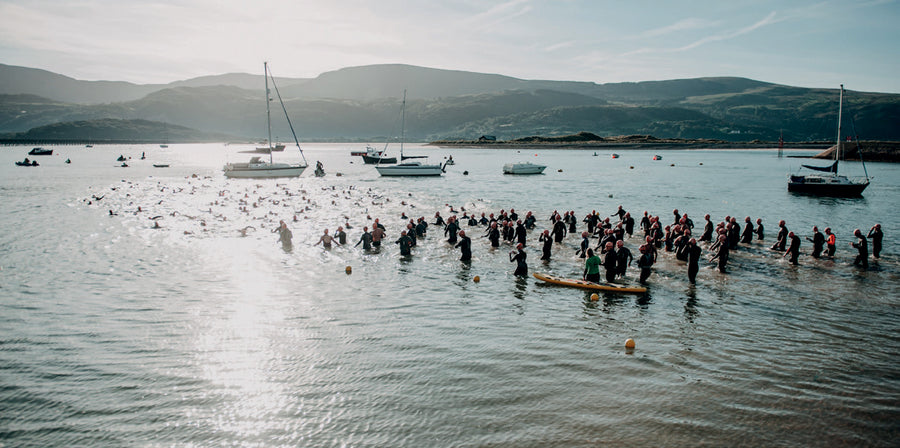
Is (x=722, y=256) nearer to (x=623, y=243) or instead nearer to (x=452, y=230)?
(x=623, y=243)

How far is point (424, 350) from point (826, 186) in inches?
1944

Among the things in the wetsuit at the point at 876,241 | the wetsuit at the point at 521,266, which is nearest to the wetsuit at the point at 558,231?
the wetsuit at the point at 521,266

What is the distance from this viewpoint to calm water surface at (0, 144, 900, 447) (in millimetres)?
8859

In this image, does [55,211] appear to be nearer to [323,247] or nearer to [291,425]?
[323,247]

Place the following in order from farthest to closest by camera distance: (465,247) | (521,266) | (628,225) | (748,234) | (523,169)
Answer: (523,169), (628,225), (748,234), (465,247), (521,266)

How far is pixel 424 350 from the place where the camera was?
472 inches

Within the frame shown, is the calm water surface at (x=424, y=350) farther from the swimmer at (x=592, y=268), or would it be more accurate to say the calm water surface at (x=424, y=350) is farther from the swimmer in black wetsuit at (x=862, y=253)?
the swimmer at (x=592, y=268)

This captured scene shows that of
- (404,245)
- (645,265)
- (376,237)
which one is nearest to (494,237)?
(404,245)

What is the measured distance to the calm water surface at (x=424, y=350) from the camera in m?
8.86

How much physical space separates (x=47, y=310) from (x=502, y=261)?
49.1ft

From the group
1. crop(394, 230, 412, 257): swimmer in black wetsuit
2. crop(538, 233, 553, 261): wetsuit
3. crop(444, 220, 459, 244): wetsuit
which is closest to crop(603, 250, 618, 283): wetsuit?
crop(538, 233, 553, 261): wetsuit

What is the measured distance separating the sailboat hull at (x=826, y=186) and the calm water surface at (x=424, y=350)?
94.1 ft

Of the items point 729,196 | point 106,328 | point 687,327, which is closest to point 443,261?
point 687,327

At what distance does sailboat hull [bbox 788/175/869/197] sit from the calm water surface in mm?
28691
